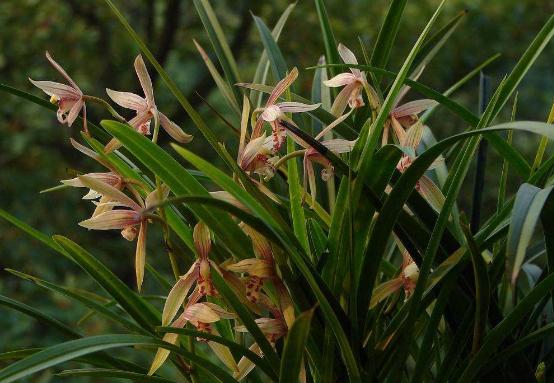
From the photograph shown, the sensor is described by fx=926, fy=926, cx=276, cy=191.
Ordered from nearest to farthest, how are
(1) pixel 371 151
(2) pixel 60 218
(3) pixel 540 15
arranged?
(1) pixel 371 151 < (2) pixel 60 218 < (3) pixel 540 15

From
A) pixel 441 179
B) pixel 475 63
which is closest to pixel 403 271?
pixel 441 179

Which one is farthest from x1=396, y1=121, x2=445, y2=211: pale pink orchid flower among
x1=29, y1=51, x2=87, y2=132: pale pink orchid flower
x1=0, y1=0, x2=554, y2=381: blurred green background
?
x1=0, y1=0, x2=554, y2=381: blurred green background

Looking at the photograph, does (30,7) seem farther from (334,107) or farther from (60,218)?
(334,107)

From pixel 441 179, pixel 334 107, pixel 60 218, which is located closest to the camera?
pixel 334 107

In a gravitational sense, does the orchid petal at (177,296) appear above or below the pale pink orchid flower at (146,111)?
below

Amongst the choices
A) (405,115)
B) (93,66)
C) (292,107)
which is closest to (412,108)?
(405,115)

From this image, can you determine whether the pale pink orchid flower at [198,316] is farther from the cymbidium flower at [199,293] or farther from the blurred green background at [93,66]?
the blurred green background at [93,66]

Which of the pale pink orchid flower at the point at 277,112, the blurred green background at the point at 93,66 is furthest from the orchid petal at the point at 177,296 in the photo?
the blurred green background at the point at 93,66
